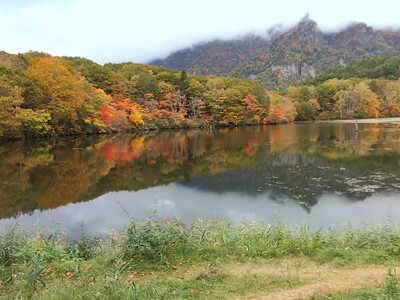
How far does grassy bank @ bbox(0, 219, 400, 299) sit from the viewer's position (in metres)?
5.70

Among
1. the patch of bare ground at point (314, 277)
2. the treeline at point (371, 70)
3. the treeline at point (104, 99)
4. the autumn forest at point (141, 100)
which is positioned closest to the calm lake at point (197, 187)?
the patch of bare ground at point (314, 277)

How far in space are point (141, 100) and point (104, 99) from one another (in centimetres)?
1145

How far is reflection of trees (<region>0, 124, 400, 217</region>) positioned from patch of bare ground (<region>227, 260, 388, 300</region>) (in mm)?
8974

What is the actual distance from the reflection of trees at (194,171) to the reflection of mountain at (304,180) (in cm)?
4

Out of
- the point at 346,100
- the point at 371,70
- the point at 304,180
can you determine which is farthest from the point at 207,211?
the point at 371,70

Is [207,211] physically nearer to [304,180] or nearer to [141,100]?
[304,180]

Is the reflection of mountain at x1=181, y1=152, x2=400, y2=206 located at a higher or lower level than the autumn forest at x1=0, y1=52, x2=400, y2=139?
lower

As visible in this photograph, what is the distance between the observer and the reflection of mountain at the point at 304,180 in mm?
17252

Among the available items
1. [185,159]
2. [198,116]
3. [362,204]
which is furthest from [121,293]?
[198,116]

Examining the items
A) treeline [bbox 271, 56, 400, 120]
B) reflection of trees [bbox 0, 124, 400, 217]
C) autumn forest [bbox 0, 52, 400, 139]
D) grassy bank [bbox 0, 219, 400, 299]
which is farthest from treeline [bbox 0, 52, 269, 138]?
grassy bank [bbox 0, 219, 400, 299]

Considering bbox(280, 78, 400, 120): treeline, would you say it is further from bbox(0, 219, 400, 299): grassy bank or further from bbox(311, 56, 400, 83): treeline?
bbox(0, 219, 400, 299): grassy bank

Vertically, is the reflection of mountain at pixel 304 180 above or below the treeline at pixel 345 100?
below

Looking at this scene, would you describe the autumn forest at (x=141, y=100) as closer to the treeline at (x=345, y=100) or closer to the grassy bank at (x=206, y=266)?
the treeline at (x=345, y=100)

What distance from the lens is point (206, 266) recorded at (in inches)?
282
